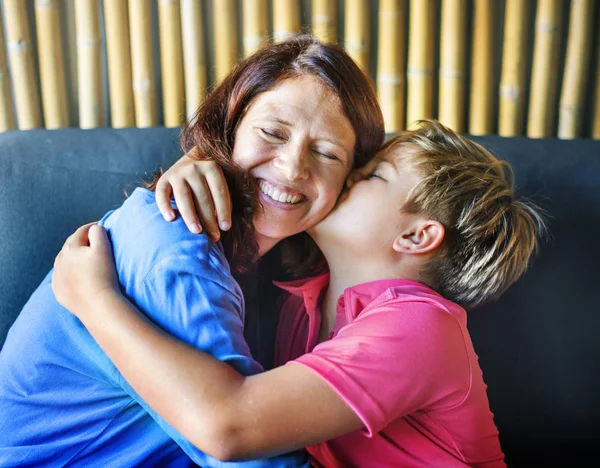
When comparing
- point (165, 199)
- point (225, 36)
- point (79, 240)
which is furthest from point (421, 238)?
point (225, 36)

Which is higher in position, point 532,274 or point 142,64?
point 142,64

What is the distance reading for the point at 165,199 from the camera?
34.9 inches

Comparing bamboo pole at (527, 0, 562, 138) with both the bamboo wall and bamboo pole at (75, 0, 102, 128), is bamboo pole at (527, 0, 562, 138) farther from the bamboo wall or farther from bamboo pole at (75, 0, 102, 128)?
bamboo pole at (75, 0, 102, 128)

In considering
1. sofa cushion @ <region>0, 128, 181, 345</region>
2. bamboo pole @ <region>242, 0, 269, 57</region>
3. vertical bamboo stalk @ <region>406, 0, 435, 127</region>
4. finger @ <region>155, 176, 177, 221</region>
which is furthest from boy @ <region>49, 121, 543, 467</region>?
bamboo pole @ <region>242, 0, 269, 57</region>

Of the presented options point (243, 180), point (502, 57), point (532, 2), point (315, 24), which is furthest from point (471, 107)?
point (243, 180)

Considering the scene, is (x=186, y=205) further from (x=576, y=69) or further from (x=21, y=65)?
(x=576, y=69)

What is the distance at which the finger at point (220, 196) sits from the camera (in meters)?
0.91

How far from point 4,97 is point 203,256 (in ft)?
3.20

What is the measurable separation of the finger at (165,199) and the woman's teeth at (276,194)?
0.18 meters

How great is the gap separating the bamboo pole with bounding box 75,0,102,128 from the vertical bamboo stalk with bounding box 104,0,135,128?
0.09 ft

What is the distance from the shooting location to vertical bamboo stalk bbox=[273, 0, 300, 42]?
58.6 inches

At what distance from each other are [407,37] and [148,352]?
1.15 m

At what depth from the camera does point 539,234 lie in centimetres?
125

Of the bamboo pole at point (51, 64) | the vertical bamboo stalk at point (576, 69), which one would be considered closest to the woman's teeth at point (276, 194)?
the bamboo pole at point (51, 64)
